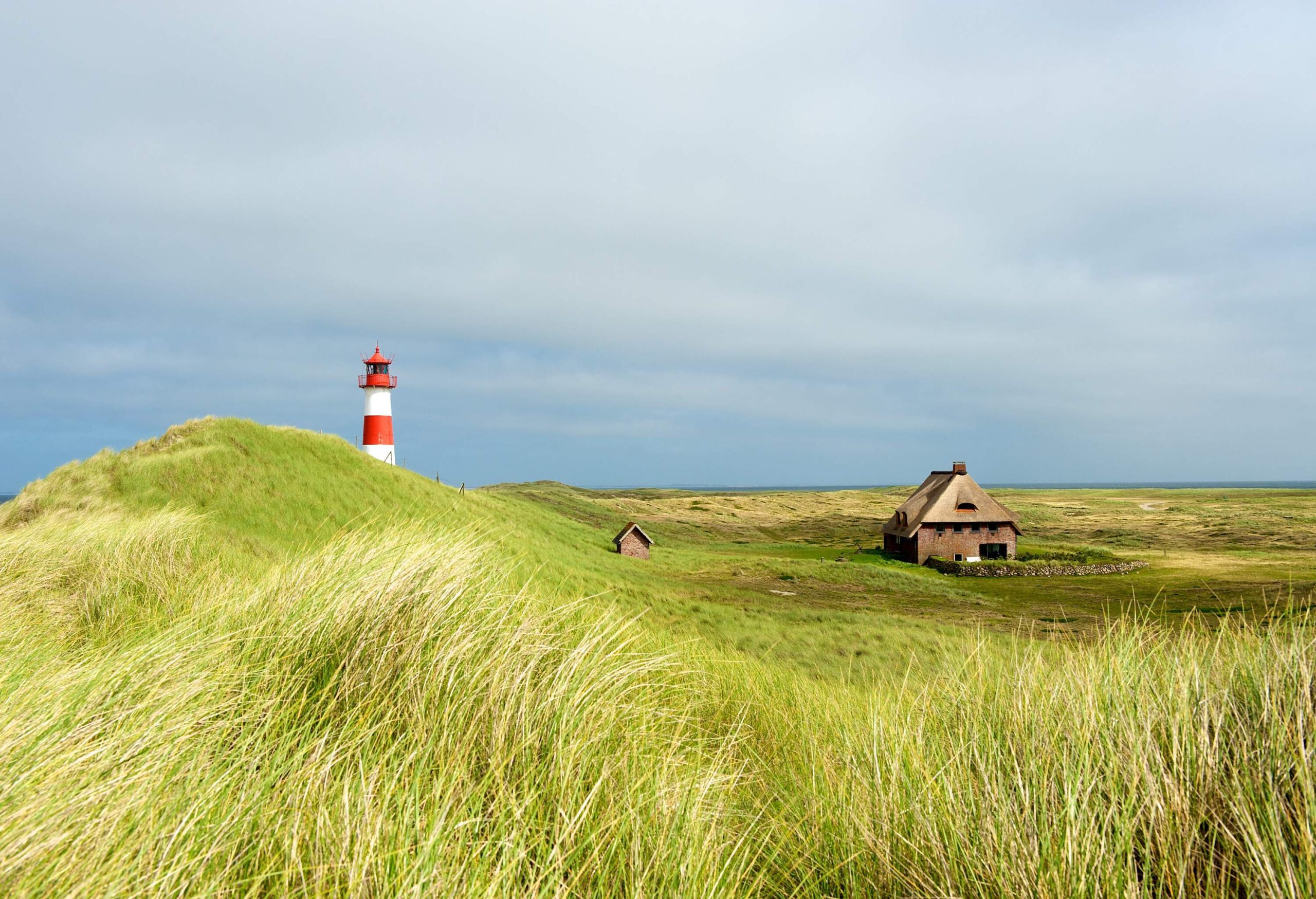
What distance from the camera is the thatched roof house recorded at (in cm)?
4716

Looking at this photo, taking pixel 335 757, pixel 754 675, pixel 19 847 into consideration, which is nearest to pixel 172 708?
pixel 335 757

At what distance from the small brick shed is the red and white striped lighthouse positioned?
12624 mm

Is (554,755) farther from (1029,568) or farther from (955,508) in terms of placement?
(955,508)

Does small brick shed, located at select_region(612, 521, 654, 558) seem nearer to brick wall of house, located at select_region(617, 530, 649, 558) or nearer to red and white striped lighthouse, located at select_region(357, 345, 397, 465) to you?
brick wall of house, located at select_region(617, 530, 649, 558)

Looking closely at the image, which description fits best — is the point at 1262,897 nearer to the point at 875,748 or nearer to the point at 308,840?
the point at 875,748

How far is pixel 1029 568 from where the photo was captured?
44.2 metres

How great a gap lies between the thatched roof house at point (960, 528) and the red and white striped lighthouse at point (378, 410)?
111ft

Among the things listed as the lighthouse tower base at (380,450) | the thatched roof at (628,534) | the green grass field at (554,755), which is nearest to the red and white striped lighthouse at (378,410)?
the lighthouse tower base at (380,450)

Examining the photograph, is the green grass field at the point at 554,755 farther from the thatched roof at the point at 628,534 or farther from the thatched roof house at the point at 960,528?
the thatched roof house at the point at 960,528

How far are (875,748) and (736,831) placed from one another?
1.00 metres

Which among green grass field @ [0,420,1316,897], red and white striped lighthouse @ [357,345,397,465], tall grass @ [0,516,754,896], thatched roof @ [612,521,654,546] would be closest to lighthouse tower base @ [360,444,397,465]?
red and white striped lighthouse @ [357,345,397,465]

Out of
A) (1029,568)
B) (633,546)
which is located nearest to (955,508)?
(1029,568)

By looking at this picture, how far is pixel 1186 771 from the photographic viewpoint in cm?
336

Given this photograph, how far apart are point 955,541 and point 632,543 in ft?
74.5
